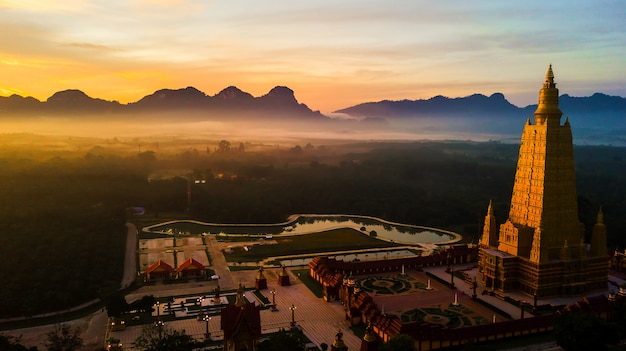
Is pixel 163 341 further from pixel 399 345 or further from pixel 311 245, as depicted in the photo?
pixel 311 245

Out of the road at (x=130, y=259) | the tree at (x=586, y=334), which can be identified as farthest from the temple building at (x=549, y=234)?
the road at (x=130, y=259)

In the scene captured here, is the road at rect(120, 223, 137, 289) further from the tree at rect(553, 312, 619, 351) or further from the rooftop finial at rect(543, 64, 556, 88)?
the rooftop finial at rect(543, 64, 556, 88)

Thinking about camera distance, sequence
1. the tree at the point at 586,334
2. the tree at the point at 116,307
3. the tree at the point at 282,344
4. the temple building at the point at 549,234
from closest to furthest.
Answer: the tree at the point at 282,344 → the tree at the point at 586,334 → the tree at the point at 116,307 → the temple building at the point at 549,234

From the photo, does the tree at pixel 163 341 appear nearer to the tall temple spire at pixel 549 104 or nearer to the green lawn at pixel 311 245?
the green lawn at pixel 311 245

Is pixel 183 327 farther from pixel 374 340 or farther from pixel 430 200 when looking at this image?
pixel 430 200

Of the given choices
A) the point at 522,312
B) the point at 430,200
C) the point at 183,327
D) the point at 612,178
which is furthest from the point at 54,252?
the point at 612,178

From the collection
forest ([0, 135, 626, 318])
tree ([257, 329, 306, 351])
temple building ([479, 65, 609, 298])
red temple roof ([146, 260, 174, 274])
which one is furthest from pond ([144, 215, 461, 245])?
tree ([257, 329, 306, 351])

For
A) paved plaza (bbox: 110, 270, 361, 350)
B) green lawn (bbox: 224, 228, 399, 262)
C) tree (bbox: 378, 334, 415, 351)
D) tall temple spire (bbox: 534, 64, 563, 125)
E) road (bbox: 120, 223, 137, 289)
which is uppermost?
tall temple spire (bbox: 534, 64, 563, 125)
